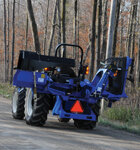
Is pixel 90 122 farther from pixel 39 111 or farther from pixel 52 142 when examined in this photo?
pixel 52 142

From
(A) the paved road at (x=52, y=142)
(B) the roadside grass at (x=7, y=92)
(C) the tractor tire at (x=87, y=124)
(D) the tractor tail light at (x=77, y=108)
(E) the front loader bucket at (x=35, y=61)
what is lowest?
(B) the roadside grass at (x=7, y=92)

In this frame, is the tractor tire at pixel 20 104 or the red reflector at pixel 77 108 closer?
the red reflector at pixel 77 108

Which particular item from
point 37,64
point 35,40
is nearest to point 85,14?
point 35,40

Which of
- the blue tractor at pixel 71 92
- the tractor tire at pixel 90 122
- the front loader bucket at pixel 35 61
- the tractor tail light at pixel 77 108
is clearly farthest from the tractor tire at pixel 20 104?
the tractor tail light at pixel 77 108

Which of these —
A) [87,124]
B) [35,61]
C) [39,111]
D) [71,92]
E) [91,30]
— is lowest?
[87,124]

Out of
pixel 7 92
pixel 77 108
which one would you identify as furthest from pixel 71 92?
pixel 7 92

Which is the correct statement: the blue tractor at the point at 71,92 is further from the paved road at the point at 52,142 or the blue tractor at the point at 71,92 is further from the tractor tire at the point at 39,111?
the paved road at the point at 52,142

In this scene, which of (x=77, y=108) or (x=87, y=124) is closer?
(x=77, y=108)

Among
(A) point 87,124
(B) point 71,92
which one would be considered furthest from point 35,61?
(A) point 87,124

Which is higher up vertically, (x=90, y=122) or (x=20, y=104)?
(x=20, y=104)

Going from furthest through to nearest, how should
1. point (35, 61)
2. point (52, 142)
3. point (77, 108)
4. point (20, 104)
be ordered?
point (20, 104) → point (35, 61) → point (77, 108) → point (52, 142)

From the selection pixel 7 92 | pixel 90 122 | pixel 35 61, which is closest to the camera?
pixel 90 122

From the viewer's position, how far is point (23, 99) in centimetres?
1043

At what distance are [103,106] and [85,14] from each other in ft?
108
